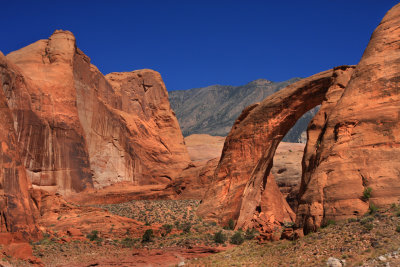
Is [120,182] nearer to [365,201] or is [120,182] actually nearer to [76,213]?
[76,213]

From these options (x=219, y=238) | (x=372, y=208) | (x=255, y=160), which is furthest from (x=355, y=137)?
(x=255, y=160)

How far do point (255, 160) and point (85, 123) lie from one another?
22633 millimetres

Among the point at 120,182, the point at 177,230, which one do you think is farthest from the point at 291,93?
the point at 120,182

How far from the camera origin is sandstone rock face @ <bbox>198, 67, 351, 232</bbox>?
93.7 feet

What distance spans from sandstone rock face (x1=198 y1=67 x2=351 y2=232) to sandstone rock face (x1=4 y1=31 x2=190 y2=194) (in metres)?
16.1

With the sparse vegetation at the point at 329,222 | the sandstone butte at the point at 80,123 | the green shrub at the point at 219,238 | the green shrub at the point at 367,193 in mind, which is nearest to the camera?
the green shrub at the point at 367,193

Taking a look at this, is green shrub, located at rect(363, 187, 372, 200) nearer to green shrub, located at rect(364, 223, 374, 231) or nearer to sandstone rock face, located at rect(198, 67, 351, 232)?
green shrub, located at rect(364, 223, 374, 231)

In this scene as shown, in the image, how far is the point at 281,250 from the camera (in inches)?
713

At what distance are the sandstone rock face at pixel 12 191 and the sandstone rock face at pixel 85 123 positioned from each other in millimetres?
15491

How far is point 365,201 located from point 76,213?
18.4 metres

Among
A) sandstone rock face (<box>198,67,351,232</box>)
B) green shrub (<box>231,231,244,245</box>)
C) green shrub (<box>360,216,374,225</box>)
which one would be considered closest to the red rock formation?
sandstone rock face (<box>198,67,351,232</box>)

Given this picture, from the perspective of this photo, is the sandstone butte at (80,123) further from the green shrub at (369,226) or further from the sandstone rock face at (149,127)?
the green shrub at (369,226)

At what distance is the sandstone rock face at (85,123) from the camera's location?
134 feet

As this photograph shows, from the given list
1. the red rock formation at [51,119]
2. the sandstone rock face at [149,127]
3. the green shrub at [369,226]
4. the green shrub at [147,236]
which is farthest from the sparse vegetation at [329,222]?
the sandstone rock face at [149,127]
